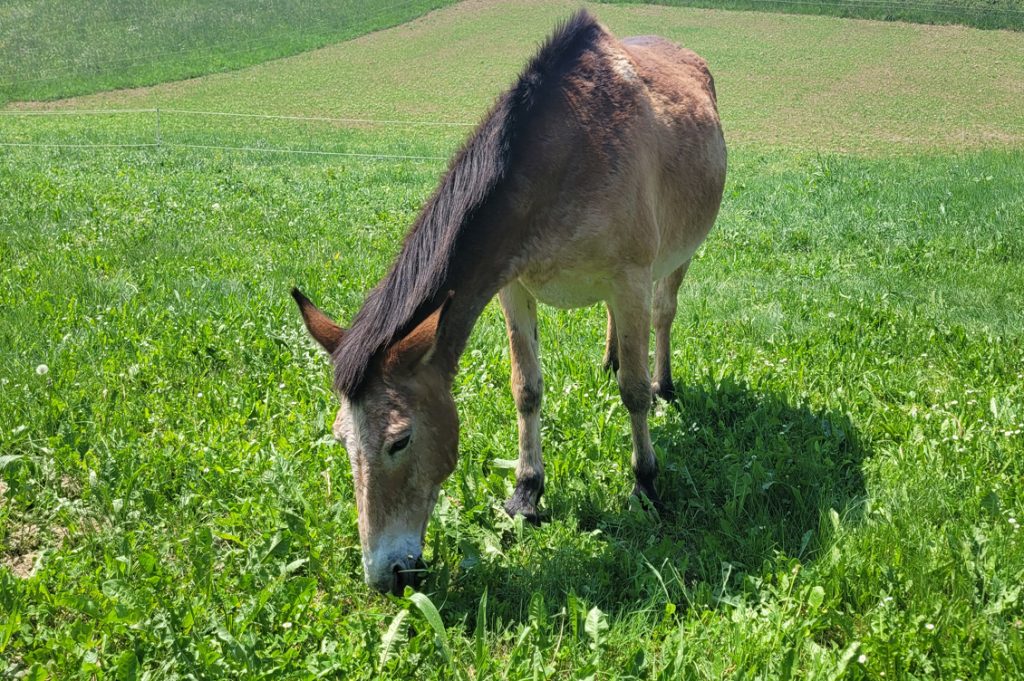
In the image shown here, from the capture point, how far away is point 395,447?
10.4 ft

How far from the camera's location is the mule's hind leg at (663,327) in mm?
5688

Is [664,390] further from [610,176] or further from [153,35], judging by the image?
[153,35]

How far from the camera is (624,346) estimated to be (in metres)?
4.29

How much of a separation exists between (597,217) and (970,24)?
50.2 m

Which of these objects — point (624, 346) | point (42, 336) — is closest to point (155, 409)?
point (42, 336)

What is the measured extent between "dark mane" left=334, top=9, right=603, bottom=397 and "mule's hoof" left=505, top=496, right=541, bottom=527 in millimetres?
1434

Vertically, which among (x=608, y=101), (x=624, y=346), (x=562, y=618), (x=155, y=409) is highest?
(x=608, y=101)

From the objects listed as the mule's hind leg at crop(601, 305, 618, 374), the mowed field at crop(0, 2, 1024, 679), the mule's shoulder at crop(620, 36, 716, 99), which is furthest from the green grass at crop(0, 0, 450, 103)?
the mule's hind leg at crop(601, 305, 618, 374)

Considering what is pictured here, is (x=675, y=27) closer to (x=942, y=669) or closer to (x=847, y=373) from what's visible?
(x=847, y=373)

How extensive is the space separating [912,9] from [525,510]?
Answer: 50.9 meters

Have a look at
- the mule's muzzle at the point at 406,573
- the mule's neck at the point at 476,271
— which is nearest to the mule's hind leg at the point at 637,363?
the mule's neck at the point at 476,271

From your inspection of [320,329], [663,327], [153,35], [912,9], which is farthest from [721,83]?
[320,329]

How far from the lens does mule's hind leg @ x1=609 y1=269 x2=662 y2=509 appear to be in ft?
13.7

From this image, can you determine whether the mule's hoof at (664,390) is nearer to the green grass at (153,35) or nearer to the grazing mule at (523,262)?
the grazing mule at (523,262)
